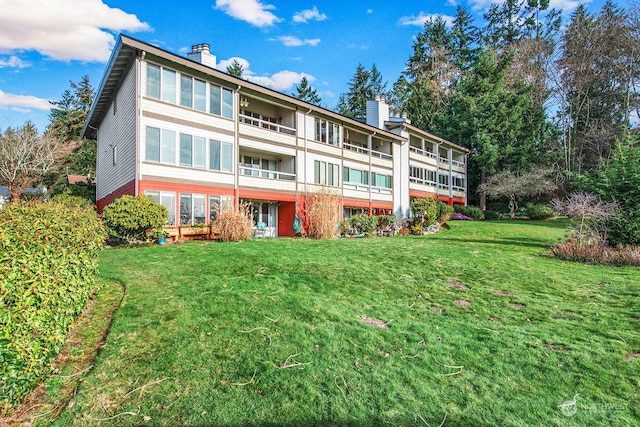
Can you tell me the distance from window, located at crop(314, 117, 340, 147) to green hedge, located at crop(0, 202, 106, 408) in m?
21.2

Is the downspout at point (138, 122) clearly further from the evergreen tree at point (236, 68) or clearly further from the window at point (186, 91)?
the evergreen tree at point (236, 68)

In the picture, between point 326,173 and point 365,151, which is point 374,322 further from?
point 365,151

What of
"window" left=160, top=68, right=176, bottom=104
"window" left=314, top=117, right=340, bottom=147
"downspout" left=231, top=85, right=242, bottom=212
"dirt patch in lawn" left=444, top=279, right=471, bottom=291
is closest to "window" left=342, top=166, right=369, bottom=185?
"window" left=314, top=117, right=340, bottom=147

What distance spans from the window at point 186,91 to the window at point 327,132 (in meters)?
9.16

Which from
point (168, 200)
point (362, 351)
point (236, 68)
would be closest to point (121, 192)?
point (168, 200)

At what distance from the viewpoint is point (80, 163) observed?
39000 mm

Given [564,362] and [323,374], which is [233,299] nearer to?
[323,374]

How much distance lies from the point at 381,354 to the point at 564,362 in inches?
75.9

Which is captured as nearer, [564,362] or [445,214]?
[564,362]

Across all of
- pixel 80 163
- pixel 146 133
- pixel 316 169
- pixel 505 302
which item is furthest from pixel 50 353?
pixel 80 163

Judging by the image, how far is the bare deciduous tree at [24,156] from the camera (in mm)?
28500

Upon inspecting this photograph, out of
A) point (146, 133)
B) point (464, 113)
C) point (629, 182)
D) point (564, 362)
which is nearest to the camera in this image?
point (564, 362)

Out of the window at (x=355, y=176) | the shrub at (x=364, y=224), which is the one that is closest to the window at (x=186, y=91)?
the shrub at (x=364, y=224)

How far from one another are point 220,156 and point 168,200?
12.4 ft
